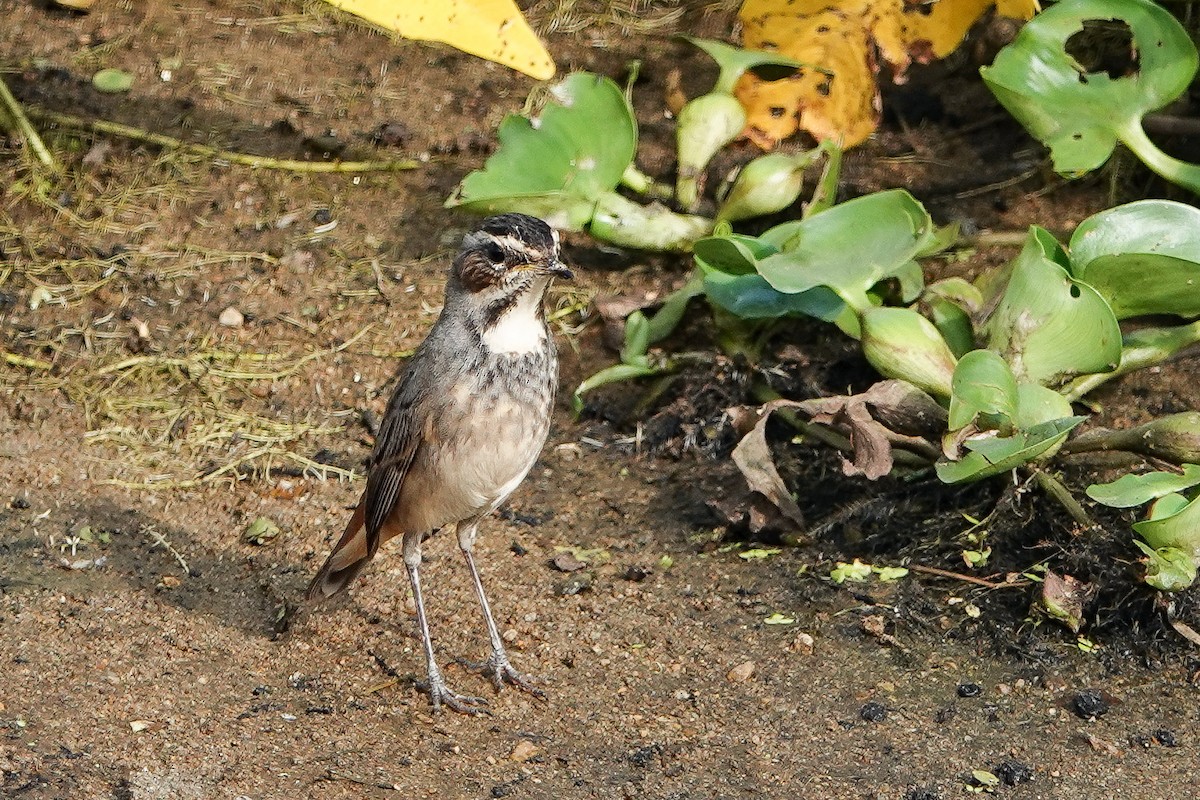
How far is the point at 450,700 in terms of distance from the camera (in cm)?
552

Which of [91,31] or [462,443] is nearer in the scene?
[462,443]

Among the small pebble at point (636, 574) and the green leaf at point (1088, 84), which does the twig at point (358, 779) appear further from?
the green leaf at point (1088, 84)

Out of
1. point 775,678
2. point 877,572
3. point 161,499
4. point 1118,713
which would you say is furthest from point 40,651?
point 1118,713

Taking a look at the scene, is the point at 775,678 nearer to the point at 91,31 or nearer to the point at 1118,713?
the point at 1118,713

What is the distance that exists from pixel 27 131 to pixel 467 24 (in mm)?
3697

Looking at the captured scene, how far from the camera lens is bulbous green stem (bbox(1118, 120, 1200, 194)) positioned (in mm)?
6539

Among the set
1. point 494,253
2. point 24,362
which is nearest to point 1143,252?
point 494,253

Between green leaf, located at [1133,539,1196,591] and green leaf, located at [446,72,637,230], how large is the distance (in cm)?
312

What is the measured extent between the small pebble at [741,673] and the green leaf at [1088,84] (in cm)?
261

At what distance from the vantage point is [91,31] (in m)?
9.21

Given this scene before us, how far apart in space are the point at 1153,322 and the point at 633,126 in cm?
257

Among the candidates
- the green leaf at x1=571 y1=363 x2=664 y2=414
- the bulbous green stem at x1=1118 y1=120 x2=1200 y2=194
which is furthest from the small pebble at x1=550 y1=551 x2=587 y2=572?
the bulbous green stem at x1=1118 y1=120 x2=1200 y2=194

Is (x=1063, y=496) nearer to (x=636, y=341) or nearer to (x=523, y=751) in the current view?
(x=636, y=341)

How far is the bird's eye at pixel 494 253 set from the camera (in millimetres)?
5398
